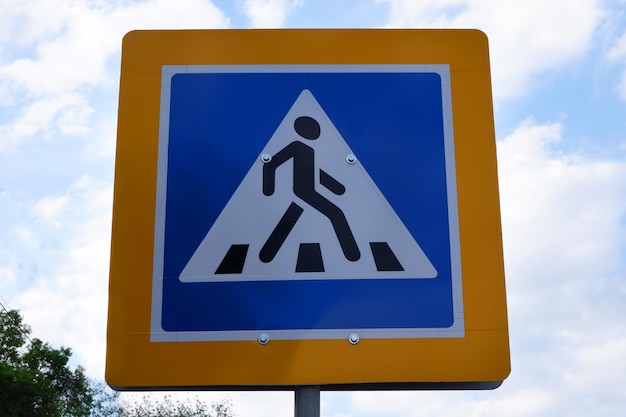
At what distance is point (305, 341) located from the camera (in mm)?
2623

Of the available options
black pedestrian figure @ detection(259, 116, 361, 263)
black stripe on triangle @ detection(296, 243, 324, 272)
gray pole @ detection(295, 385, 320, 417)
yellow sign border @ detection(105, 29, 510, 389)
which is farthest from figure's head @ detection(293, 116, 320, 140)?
gray pole @ detection(295, 385, 320, 417)

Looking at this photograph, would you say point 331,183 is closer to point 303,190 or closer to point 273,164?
point 303,190

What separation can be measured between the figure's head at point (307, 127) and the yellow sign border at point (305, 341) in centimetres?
24

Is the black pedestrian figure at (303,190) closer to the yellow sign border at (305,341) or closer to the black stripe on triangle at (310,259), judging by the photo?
the black stripe on triangle at (310,259)

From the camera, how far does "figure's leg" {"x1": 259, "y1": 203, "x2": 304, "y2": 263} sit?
106 inches

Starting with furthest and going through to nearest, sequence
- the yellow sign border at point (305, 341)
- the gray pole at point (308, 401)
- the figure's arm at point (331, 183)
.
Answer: the figure's arm at point (331, 183) → the yellow sign border at point (305, 341) → the gray pole at point (308, 401)

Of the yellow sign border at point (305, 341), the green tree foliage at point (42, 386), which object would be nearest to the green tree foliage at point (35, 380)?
the green tree foliage at point (42, 386)

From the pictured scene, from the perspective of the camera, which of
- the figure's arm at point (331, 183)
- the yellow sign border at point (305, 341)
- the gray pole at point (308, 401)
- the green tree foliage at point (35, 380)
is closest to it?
the gray pole at point (308, 401)

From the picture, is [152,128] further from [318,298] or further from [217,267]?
[318,298]

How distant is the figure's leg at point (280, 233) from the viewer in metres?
2.69

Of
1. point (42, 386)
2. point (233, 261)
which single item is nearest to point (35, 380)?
point (42, 386)

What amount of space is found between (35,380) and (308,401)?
27.9 meters

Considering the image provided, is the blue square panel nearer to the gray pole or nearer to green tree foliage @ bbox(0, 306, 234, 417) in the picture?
the gray pole

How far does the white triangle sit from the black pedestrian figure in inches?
0.5
